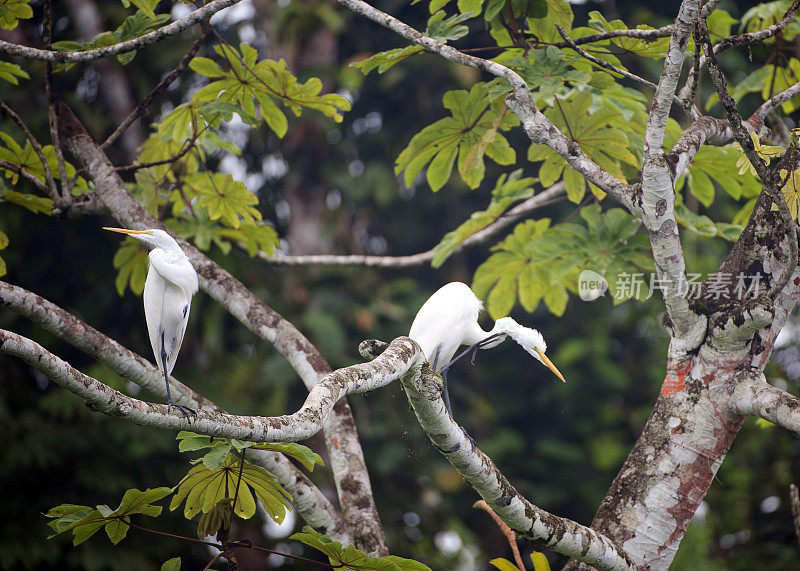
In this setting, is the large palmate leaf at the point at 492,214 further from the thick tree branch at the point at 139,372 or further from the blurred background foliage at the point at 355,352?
Result: the blurred background foliage at the point at 355,352

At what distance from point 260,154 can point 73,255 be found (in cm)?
197

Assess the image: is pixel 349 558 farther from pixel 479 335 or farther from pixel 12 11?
pixel 12 11

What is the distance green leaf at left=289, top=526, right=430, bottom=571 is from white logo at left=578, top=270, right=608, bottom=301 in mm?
1831

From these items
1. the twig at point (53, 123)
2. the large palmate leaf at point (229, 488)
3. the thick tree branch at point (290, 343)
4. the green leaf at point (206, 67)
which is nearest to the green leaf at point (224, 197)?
the thick tree branch at point (290, 343)

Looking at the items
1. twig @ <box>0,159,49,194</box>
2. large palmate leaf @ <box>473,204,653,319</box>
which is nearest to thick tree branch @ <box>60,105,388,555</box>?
twig @ <box>0,159,49,194</box>

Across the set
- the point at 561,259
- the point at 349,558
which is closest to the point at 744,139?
the point at 561,259

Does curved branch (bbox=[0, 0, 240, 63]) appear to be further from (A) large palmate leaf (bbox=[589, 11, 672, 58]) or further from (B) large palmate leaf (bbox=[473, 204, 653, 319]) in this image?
(B) large palmate leaf (bbox=[473, 204, 653, 319])

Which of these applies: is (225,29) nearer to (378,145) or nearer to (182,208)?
(378,145)

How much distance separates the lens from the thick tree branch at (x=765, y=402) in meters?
2.27

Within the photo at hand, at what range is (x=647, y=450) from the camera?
2.70 metres

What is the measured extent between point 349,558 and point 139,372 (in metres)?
1.09

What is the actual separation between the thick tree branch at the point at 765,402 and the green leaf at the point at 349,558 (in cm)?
125

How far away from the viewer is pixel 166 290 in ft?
8.31

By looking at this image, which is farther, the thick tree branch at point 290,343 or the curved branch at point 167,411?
the thick tree branch at point 290,343
